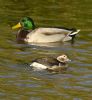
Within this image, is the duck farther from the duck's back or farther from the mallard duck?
the mallard duck

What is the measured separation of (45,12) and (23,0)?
2556 mm

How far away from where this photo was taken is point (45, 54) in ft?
55.7

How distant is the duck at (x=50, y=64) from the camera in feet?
49.0

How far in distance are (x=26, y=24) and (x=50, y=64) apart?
5578 mm

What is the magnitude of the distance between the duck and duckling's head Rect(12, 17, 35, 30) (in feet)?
16.0

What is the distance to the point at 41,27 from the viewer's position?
19.8 metres

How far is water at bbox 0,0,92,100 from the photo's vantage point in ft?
42.6

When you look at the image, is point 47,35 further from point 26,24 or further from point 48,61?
point 48,61

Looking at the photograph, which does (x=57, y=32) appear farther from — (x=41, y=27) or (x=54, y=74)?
(x=54, y=74)

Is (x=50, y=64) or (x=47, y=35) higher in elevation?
(x=50, y=64)

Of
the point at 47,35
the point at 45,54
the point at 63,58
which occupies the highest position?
the point at 63,58

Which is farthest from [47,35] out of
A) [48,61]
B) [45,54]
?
[48,61]

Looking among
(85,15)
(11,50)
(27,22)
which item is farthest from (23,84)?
(85,15)

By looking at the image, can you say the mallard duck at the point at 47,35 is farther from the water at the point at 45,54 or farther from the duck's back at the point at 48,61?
the duck's back at the point at 48,61
